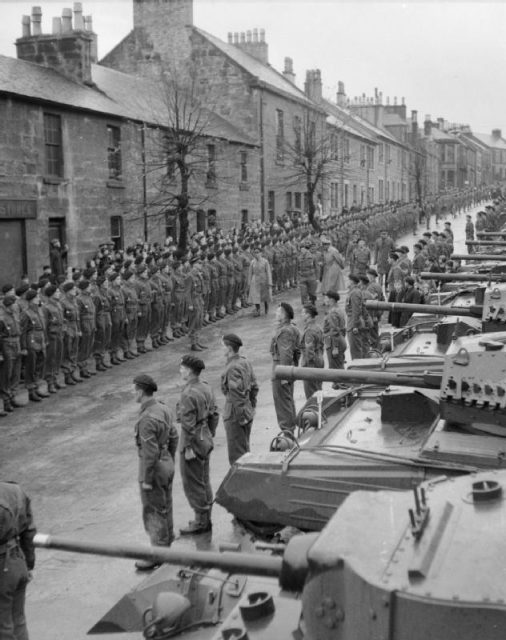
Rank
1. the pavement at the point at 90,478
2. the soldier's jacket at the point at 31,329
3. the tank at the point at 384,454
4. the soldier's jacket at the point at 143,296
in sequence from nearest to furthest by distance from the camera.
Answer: the tank at the point at 384,454
the pavement at the point at 90,478
the soldier's jacket at the point at 31,329
the soldier's jacket at the point at 143,296

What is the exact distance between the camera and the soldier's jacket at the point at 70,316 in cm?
1475

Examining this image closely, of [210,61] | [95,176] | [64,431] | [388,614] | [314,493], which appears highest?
[210,61]

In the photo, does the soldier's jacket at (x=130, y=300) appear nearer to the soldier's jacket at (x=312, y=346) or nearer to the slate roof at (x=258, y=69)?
the soldier's jacket at (x=312, y=346)

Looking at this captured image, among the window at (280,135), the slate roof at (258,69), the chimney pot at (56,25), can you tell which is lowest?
the window at (280,135)

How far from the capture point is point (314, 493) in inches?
263

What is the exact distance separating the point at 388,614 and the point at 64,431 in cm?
917

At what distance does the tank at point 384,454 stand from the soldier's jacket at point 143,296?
32.4ft

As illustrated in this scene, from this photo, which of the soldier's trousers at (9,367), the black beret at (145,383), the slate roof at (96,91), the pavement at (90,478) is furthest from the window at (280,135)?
the black beret at (145,383)

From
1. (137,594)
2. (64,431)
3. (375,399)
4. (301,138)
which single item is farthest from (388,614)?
(301,138)

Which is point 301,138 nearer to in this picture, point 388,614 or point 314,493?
point 314,493

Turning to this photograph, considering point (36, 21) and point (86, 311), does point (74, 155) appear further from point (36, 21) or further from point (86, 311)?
point (86, 311)

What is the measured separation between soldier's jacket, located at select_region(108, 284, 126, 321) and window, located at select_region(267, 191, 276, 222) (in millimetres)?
22413

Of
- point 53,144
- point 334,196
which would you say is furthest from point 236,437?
point 334,196

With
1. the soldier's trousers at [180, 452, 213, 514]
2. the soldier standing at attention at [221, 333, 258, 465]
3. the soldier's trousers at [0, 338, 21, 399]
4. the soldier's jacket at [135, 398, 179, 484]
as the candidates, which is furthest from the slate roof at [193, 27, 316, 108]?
the soldier's jacket at [135, 398, 179, 484]
